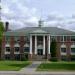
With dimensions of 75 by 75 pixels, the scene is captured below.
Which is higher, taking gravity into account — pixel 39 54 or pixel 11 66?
pixel 11 66

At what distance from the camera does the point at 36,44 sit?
9100 cm

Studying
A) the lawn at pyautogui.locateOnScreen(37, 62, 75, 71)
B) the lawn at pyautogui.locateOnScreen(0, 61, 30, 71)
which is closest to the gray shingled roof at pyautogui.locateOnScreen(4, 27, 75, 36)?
the lawn at pyautogui.locateOnScreen(0, 61, 30, 71)

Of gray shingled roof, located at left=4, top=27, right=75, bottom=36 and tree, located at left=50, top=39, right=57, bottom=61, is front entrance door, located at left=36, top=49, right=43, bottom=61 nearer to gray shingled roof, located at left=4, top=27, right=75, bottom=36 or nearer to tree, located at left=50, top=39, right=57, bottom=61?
tree, located at left=50, top=39, right=57, bottom=61

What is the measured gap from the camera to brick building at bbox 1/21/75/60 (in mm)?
89938

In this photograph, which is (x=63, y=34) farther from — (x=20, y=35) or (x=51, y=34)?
(x=20, y=35)

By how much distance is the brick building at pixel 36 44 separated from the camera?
295ft

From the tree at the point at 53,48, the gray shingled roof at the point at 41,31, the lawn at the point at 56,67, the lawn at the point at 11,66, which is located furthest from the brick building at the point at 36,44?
the lawn at the point at 56,67

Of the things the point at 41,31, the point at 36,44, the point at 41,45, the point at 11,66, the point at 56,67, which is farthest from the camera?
the point at 41,45

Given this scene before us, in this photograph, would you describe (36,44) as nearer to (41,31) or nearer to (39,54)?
(39,54)

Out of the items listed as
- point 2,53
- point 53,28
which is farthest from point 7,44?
point 53,28

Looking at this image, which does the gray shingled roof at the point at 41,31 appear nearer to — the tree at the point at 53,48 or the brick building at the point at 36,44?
the brick building at the point at 36,44

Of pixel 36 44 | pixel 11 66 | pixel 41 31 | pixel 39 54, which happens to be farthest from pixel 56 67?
pixel 36 44

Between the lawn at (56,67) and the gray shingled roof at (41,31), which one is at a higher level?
the gray shingled roof at (41,31)

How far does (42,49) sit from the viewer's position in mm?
90688
